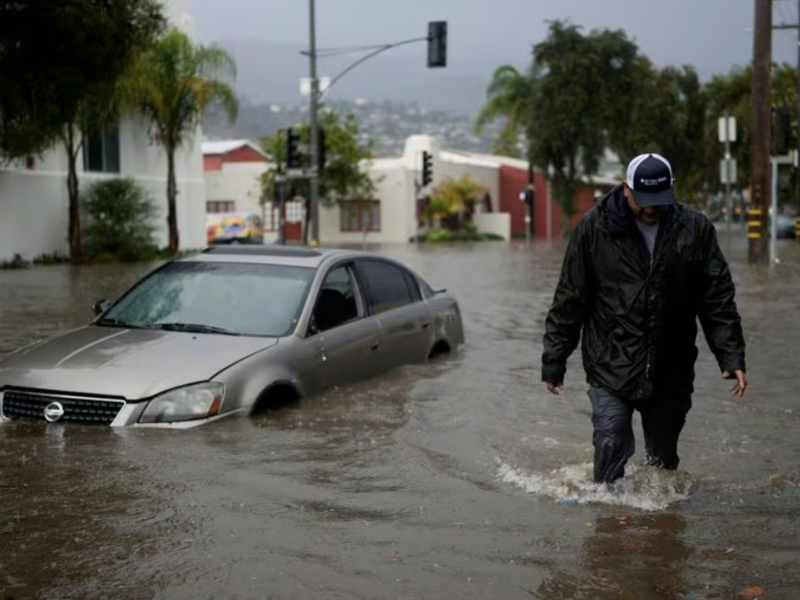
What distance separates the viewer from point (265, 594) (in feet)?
14.3

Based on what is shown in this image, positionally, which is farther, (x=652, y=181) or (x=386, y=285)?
(x=386, y=285)

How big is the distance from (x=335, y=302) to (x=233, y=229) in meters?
39.5

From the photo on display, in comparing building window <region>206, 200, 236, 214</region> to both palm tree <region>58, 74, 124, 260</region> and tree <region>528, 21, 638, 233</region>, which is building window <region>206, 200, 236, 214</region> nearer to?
tree <region>528, 21, 638, 233</region>

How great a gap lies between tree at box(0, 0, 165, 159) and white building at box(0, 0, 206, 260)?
16.5 m

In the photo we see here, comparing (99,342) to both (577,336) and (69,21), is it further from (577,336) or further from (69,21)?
(69,21)

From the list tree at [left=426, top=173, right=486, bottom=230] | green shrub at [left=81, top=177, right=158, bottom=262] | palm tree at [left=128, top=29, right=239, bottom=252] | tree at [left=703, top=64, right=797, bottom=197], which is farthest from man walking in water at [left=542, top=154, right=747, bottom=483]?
tree at [left=426, top=173, right=486, bottom=230]

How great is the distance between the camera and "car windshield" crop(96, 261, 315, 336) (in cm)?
808

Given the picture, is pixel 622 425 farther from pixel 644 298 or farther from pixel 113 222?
pixel 113 222

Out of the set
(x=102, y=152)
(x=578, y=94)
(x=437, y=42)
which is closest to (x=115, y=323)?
(x=437, y=42)

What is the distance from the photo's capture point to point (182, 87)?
33062mm

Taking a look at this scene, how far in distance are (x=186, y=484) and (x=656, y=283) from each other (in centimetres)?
254

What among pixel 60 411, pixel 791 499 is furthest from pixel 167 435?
pixel 791 499

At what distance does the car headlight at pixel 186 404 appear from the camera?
6.91 m

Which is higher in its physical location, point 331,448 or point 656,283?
point 656,283
